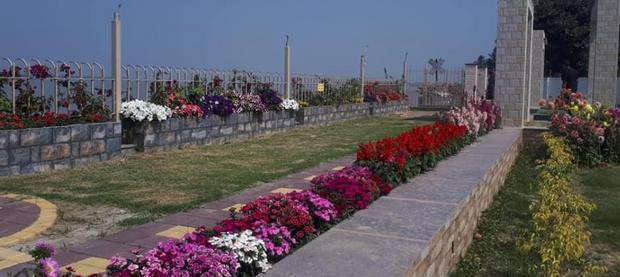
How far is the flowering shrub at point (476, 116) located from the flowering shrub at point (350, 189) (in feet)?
16.3

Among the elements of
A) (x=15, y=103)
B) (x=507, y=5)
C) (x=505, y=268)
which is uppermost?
(x=507, y=5)

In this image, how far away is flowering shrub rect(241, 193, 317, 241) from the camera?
3756 mm

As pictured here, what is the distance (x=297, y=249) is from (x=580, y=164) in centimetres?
813

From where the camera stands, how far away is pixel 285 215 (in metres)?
3.83

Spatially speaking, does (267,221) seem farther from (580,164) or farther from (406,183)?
(580,164)

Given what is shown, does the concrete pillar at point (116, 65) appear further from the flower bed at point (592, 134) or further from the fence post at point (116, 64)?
the flower bed at point (592, 134)

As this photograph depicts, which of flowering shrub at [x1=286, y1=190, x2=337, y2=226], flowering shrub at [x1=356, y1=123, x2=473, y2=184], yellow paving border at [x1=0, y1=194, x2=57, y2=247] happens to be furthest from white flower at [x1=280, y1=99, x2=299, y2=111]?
flowering shrub at [x1=286, y1=190, x2=337, y2=226]

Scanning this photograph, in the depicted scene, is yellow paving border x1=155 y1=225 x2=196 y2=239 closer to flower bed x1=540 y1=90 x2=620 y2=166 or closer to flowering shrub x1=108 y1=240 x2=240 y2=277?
flowering shrub x1=108 y1=240 x2=240 y2=277

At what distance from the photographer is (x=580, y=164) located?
1015cm

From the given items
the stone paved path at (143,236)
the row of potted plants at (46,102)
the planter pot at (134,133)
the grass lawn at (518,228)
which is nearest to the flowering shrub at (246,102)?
the planter pot at (134,133)

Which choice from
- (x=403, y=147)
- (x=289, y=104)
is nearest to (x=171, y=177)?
(x=403, y=147)

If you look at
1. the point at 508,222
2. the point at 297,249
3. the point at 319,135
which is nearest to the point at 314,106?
the point at 319,135

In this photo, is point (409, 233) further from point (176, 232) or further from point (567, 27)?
point (567, 27)

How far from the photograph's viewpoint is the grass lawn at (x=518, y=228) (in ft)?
15.5
